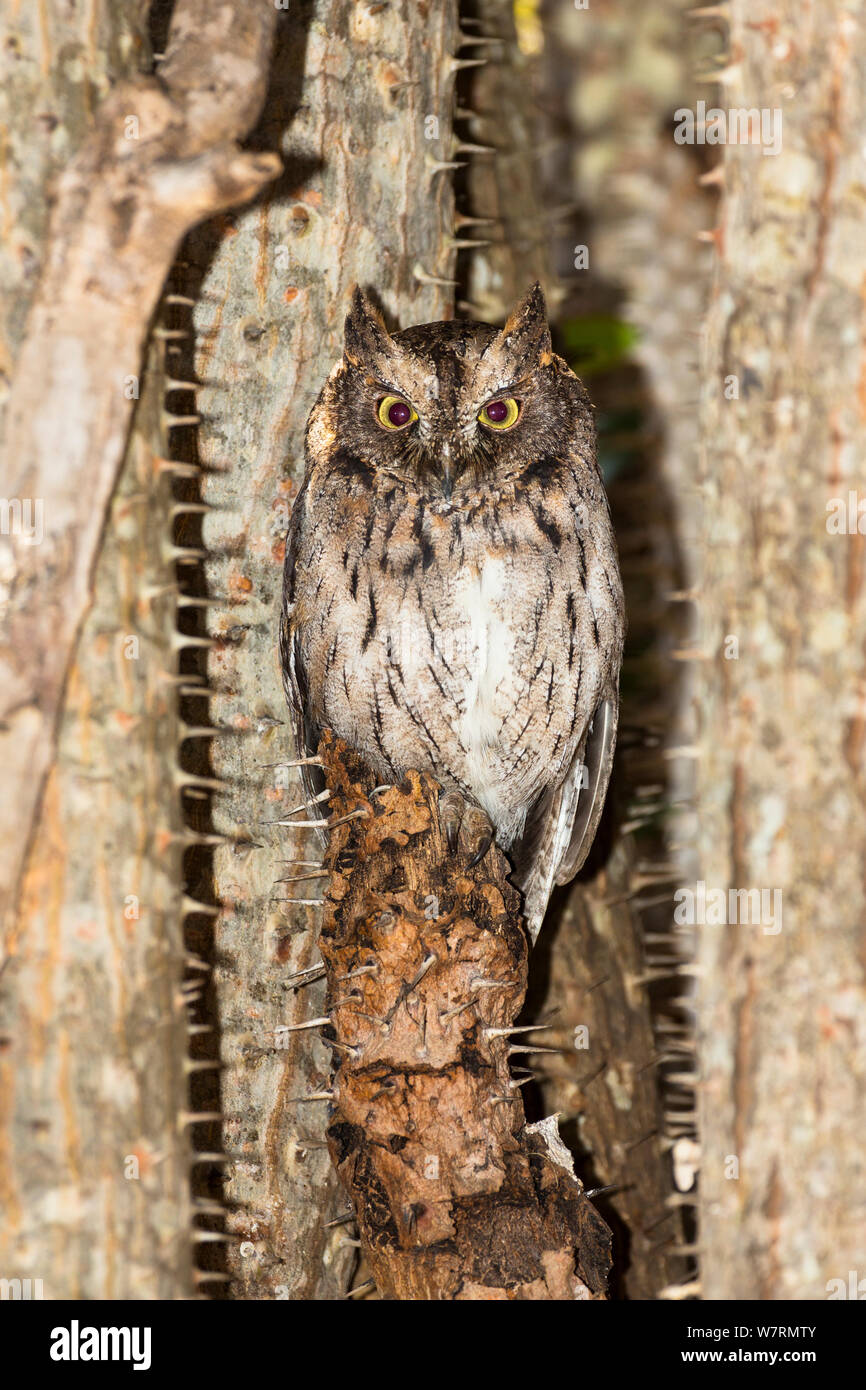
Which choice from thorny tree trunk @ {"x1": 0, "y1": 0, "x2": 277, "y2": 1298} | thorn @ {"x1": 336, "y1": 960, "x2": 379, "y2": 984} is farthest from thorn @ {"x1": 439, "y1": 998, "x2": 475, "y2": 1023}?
thorny tree trunk @ {"x1": 0, "y1": 0, "x2": 277, "y2": 1298}

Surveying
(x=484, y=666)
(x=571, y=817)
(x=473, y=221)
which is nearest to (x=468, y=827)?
(x=484, y=666)

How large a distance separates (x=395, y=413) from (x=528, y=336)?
353mm

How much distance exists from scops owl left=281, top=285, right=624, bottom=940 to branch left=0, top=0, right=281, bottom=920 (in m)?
0.94

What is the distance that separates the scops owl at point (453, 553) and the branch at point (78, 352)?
3.08 feet

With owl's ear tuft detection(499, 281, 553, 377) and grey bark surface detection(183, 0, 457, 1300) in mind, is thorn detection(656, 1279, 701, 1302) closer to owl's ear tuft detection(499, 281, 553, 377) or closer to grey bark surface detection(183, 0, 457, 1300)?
grey bark surface detection(183, 0, 457, 1300)

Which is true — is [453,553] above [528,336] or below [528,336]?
below

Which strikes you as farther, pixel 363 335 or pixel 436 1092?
pixel 363 335

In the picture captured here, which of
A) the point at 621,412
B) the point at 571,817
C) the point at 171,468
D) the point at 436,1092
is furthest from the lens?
the point at 621,412

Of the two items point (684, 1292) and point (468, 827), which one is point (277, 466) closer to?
point (468, 827)

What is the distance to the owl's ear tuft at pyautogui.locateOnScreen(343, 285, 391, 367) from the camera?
9.20 feet

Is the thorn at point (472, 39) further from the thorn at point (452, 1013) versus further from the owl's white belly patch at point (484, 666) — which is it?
the thorn at point (452, 1013)

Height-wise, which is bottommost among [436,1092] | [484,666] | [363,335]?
[436,1092]

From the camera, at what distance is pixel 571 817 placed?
3.35 metres

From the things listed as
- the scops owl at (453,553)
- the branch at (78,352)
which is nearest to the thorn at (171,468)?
the branch at (78,352)
